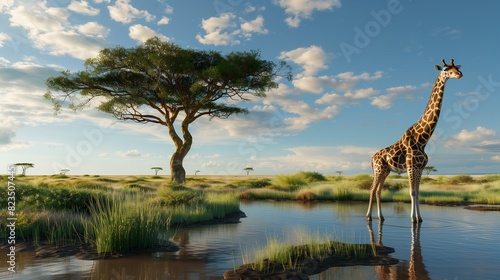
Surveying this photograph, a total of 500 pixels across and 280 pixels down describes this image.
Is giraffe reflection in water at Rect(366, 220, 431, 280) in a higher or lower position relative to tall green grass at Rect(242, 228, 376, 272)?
lower

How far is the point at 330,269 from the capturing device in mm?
7711

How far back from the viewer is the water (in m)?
7.28

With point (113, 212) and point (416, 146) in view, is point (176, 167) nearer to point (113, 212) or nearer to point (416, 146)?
point (416, 146)

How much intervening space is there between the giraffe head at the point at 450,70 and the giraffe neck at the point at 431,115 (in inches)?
8.1

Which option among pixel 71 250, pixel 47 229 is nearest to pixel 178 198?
pixel 47 229

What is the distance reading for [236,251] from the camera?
918cm

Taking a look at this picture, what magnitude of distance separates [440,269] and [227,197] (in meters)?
12.7

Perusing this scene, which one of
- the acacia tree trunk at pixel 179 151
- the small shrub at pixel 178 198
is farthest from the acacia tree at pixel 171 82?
the small shrub at pixel 178 198

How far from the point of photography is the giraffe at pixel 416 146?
14094 mm

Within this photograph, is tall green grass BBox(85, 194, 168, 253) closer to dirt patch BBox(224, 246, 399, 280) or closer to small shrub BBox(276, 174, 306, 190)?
dirt patch BBox(224, 246, 399, 280)

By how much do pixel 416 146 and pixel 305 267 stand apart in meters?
9.13

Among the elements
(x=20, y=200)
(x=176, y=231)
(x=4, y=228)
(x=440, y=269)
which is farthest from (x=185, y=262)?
(x=20, y=200)

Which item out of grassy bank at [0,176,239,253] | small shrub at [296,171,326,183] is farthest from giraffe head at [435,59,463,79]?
small shrub at [296,171,326,183]

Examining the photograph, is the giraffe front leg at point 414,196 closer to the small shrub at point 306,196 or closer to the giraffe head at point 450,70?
the giraffe head at point 450,70
